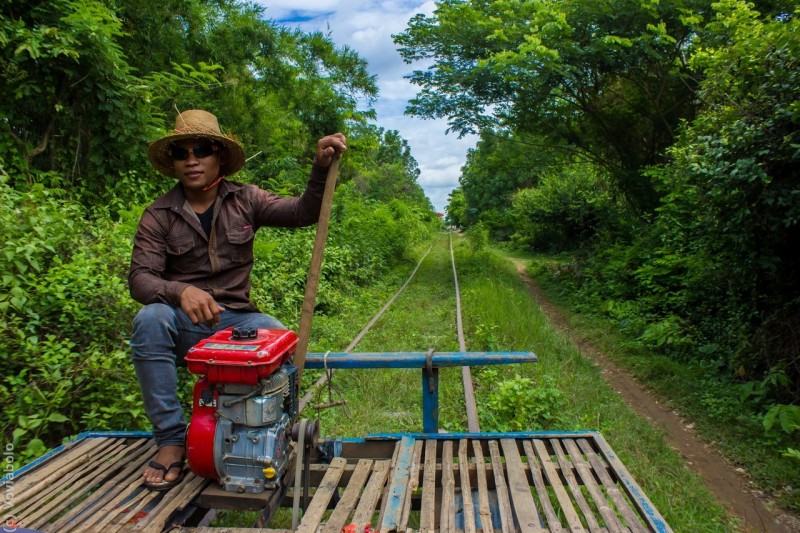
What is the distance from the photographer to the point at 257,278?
6.26 m

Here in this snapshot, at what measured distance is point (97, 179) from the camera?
5.50 m

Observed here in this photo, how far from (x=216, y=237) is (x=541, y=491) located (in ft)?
6.67

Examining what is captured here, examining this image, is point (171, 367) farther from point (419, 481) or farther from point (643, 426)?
point (643, 426)

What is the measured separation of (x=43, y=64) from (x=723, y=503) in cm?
675

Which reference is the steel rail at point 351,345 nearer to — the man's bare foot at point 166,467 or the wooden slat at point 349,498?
the wooden slat at point 349,498

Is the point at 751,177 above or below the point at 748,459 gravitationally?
above

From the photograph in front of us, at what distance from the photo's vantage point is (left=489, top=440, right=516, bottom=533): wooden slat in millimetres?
1878

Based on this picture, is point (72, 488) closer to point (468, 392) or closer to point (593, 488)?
point (593, 488)

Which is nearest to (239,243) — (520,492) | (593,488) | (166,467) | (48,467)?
(166,467)

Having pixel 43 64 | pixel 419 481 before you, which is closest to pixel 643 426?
pixel 419 481

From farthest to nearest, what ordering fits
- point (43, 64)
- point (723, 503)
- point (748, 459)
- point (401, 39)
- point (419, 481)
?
point (401, 39) → point (43, 64) → point (748, 459) → point (723, 503) → point (419, 481)

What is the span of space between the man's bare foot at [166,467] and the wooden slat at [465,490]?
127cm

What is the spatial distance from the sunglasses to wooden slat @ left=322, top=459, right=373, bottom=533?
1.82 metres

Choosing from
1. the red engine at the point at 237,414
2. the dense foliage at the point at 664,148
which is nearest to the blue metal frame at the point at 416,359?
the red engine at the point at 237,414
